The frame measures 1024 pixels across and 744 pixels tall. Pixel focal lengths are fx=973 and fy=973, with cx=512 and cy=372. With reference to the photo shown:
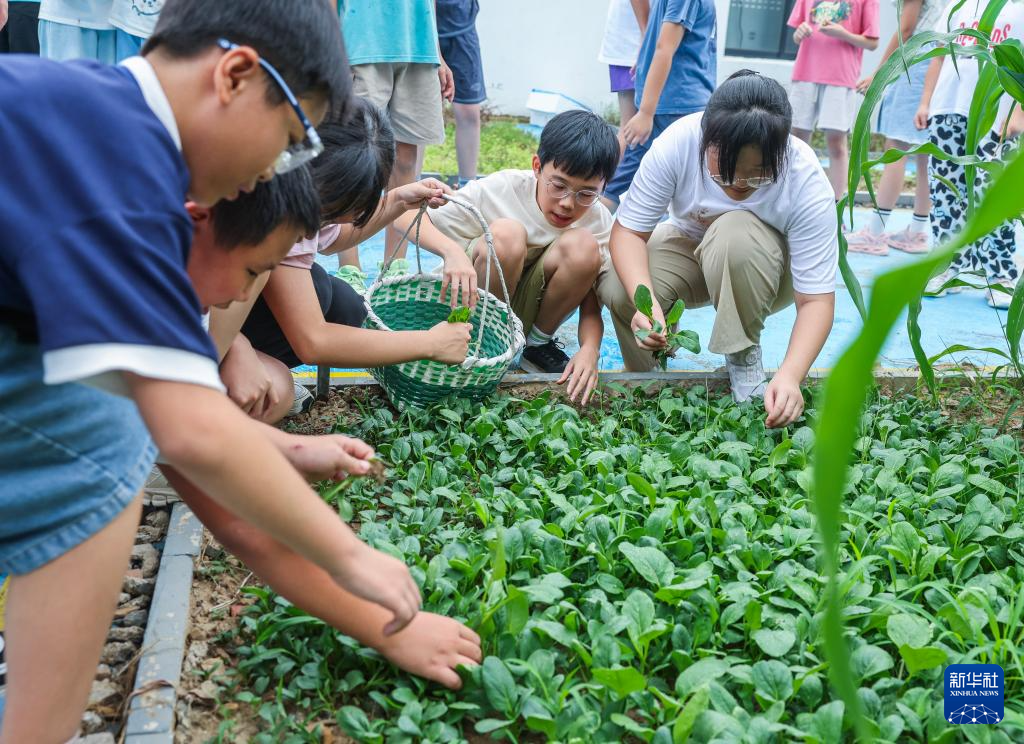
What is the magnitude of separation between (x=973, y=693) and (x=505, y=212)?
1.83 metres

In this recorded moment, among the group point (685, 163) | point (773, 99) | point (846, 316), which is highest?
point (773, 99)

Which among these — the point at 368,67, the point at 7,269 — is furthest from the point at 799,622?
the point at 368,67

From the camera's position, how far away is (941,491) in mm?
1933

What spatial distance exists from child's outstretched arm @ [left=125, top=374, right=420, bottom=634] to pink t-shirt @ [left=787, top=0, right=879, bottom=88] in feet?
15.1

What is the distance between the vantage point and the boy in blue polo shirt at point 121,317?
93 centimetres

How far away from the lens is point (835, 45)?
493cm

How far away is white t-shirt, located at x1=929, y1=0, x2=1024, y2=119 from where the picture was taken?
374cm

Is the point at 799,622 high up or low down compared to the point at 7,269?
down

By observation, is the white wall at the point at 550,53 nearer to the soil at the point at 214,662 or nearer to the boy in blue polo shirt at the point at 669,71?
the boy in blue polo shirt at the point at 669,71

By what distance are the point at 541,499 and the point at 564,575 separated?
28cm

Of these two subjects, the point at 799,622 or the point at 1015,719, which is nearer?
the point at 1015,719

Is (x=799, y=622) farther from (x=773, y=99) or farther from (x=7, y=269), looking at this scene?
(x=773, y=99)

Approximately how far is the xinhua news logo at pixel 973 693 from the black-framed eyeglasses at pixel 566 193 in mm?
1622

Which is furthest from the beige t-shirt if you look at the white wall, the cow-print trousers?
the white wall
